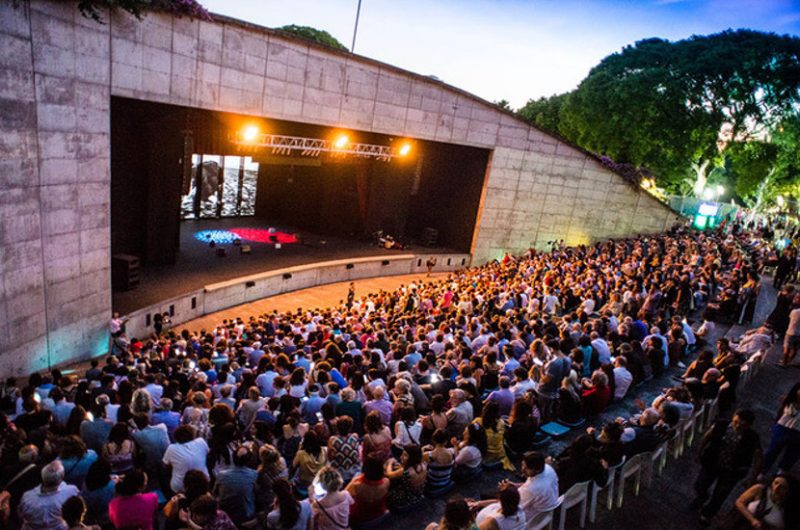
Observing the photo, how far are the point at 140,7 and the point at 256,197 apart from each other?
16.6m

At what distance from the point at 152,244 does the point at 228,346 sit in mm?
8355

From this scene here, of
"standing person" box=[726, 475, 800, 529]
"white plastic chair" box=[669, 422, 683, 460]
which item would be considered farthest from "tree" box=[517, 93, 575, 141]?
"standing person" box=[726, 475, 800, 529]

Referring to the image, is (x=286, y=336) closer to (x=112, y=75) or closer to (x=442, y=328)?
(x=442, y=328)

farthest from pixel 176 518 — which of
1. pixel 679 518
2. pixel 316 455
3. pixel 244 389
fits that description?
pixel 679 518

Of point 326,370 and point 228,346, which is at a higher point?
point 326,370

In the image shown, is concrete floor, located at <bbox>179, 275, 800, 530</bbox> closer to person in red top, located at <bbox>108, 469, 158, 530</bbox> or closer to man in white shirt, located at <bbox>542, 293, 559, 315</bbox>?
person in red top, located at <bbox>108, 469, 158, 530</bbox>

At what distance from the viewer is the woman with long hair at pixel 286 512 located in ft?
12.2

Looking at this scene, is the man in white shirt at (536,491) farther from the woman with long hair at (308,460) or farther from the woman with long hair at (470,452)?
the woman with long hair at (308,460)

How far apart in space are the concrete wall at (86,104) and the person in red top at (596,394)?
32.6 feet

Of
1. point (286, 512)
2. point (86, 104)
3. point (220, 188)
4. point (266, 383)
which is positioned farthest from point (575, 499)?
point (220, 188)

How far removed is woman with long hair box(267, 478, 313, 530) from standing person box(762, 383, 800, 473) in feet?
17.3

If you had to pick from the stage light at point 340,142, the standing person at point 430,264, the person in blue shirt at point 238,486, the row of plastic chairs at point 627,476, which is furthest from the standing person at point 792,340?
the stage light at point 340,142

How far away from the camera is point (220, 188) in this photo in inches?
992

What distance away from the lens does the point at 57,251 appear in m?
9.99
